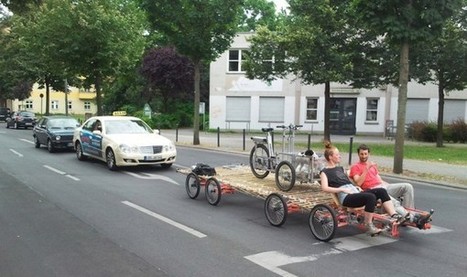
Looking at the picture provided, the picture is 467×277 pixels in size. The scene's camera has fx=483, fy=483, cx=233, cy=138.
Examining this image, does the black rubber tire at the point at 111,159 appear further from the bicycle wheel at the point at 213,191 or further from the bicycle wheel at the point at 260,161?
the bicycle wheel at the point at 260,161

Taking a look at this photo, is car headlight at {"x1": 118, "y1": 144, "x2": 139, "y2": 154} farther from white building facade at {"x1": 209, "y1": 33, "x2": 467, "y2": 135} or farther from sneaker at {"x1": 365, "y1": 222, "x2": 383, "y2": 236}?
white building facade at {"x1": 209, "y1": 33, "x2": 467, "y2": 135}

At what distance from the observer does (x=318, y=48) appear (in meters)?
22.5

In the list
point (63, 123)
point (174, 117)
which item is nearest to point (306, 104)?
point (174, 117)

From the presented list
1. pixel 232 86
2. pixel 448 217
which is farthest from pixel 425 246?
pixel 232 86

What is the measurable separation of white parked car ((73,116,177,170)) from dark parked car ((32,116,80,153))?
321 cm

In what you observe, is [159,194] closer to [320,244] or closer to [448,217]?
[320,244]

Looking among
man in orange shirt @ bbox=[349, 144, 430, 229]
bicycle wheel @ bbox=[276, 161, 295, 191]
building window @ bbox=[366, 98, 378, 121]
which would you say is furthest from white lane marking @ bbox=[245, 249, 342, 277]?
building window @ bbox=[366, 98, 378, 121]

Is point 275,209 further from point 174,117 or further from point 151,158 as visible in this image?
point 174,117

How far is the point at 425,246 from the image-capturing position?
671 centimetres

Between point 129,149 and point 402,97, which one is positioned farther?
point 402,97

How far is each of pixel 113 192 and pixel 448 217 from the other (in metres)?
6.70

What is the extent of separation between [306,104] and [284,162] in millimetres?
31287

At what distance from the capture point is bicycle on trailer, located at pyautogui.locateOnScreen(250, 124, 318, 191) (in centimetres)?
815

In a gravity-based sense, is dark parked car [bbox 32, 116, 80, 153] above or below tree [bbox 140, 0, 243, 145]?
below
